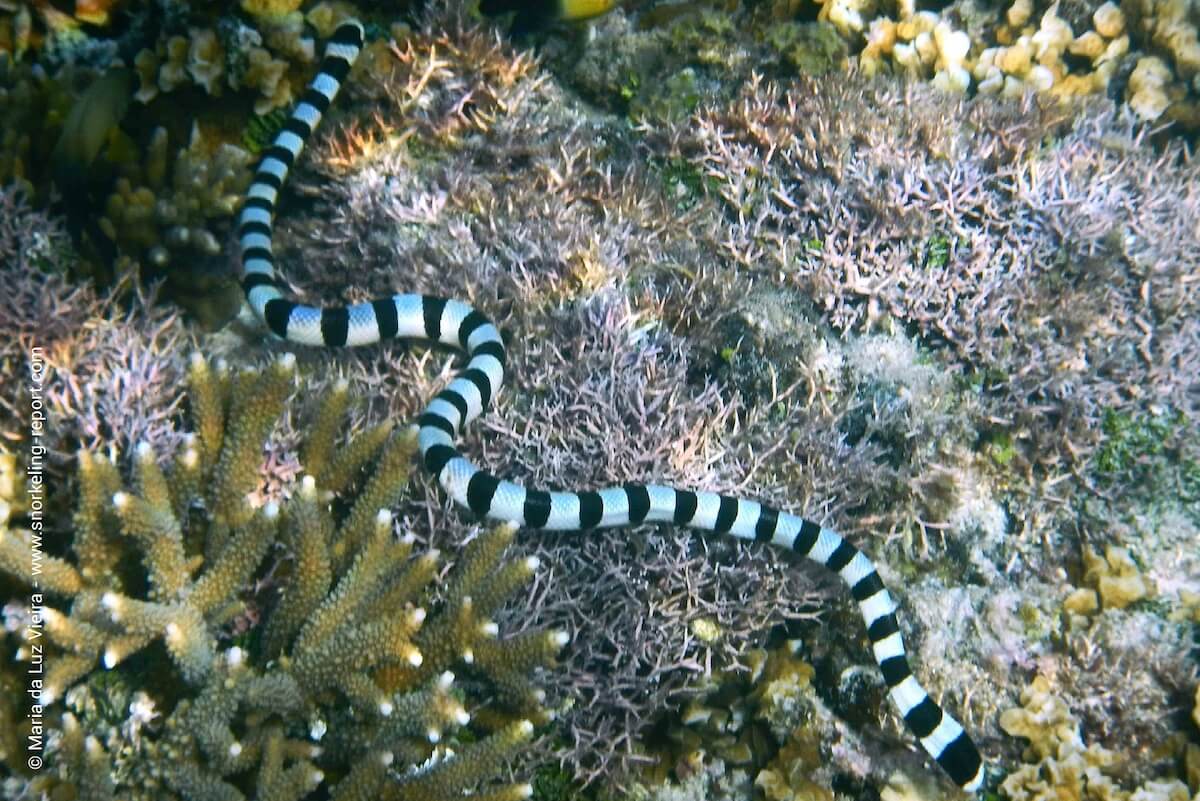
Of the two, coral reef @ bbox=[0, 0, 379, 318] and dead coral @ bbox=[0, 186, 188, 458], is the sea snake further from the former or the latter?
dead coral @ bbox=[0, 186, 188, 458]

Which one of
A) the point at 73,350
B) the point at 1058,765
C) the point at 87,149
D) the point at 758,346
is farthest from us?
the point at 758,346

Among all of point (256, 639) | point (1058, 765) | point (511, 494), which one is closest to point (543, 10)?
point (511, 494)

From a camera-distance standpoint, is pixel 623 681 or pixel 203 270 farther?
pixel 203 270

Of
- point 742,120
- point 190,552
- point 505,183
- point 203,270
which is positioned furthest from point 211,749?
point 742,120

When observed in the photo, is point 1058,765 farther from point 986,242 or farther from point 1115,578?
point 986,242

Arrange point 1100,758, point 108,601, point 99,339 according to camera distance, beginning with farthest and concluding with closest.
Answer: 1. point 1100,758
2. point 99,339
3. point 108,601

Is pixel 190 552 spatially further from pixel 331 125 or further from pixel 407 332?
pixel 331 125

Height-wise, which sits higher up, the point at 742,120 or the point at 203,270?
the point at 742,120

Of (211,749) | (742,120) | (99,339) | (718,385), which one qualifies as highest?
(742,120)
